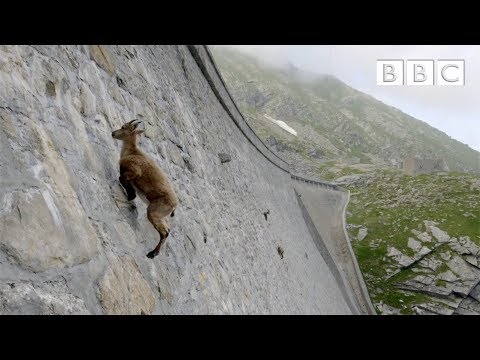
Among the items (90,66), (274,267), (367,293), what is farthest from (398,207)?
(90,66)

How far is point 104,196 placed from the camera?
4113 millimetres

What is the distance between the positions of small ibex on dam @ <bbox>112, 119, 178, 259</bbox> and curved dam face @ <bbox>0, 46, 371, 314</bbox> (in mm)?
126

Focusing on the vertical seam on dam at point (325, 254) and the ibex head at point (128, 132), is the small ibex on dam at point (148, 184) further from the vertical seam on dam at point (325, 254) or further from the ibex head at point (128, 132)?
the vertical seam on dam at point (325, 254)

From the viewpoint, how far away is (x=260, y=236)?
46.1ft

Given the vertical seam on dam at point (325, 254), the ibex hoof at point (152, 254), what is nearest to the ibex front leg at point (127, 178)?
the ibex hoof at point (152, 254)

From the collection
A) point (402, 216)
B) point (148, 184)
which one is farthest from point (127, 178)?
point (402, 216)

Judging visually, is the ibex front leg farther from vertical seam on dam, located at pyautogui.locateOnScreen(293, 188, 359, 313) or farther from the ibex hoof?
vertical seam on dam, located at pyautogui.locateOnScreen(293, 188, 359, 313)

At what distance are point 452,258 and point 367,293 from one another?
40.0ft

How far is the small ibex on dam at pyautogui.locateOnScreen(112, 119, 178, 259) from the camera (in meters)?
4.60

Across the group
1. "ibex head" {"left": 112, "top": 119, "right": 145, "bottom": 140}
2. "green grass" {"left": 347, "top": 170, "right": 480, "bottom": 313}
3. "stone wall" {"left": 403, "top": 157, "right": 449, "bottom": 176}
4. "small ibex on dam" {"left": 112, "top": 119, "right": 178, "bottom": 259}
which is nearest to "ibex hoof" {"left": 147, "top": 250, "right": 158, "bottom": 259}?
"small ibex on dam" {"left": 112, "top": 119, "right": 178, "bottom": 259}

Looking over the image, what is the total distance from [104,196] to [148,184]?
0.65 meters

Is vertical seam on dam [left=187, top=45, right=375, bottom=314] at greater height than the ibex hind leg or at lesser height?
lesser

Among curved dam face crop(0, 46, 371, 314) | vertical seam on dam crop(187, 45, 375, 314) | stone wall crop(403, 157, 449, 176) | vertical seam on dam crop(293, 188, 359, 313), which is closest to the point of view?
curved dam face crop(0, 46, 371, 314)
